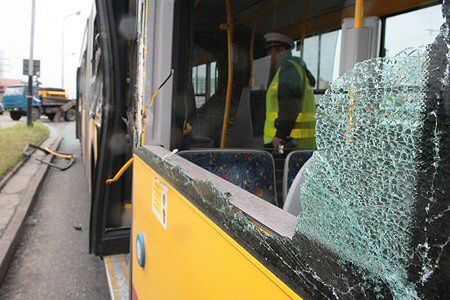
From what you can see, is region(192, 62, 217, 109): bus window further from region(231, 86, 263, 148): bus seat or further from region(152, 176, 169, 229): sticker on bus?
region(152, 176, 169, 229): sticker on bus

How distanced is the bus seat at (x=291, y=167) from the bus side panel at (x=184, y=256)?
82 cm

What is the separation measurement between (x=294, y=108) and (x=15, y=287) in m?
2.70

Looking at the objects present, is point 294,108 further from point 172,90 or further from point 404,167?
point 404,167

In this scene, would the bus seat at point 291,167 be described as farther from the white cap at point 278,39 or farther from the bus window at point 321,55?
the white cap at point 278,39

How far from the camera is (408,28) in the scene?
2.79 metres

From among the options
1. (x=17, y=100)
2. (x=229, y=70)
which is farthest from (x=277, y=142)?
(x=17, y=100)

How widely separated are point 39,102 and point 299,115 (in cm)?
2645

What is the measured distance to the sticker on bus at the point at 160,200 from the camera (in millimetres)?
1606

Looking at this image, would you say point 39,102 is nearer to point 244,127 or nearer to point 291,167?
point 244,127

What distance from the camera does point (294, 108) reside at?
3.50m

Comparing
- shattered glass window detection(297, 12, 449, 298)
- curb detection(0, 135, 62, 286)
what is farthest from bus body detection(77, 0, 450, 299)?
curb detection(0, 135, 62, 286)

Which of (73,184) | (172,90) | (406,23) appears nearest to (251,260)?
(172,90)

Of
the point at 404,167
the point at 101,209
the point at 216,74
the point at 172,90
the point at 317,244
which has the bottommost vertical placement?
the point at 101,209

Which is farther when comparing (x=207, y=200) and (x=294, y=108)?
(x=294, y=108)
